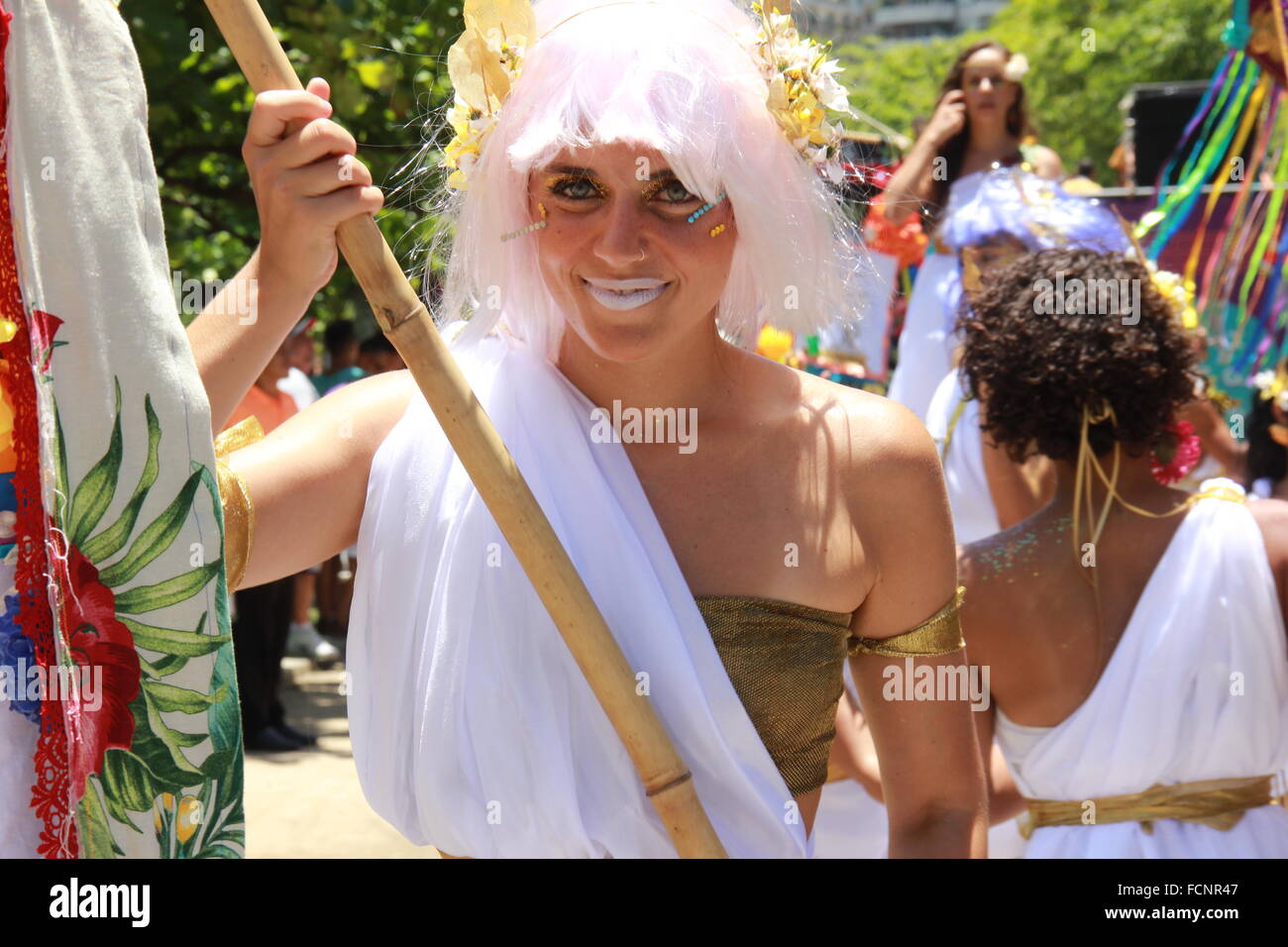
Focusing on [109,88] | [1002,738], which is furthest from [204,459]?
[1002,738]

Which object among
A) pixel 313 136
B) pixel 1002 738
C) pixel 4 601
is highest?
pixel 313 136

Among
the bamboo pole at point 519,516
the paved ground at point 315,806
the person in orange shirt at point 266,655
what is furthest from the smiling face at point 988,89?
the bamboo pole at point 519,516

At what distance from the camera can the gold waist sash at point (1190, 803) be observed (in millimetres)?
2711

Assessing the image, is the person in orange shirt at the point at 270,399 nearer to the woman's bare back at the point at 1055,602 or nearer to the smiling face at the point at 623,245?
the woman's bare back at the point at 1055,602

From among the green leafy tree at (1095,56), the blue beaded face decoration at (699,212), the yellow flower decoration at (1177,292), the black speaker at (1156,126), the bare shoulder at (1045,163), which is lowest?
the yellow flower decoration at (1177,292)

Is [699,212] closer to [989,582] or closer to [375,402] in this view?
[375,402]

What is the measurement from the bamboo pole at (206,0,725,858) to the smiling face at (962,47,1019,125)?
4051 mm

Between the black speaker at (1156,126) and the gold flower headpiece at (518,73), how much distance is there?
32.6 ft

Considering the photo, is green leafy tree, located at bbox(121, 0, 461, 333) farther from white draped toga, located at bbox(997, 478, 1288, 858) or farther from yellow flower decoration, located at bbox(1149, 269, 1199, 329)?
white draped toga, located at bbox(997, 478, 1288, 858)

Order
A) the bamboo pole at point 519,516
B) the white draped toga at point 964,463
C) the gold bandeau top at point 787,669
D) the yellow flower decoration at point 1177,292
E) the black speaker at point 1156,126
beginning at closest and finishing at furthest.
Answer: the bamboo pole at point 519,516 → the gold bandeau top at point 787,669 → the yellow flower decoration at point 1177,292 → the white draped toga at point 964,463 → the black speaker at point 1156,126

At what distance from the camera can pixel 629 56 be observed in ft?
5.97

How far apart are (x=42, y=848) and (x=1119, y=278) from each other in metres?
2.28

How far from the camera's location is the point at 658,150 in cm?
177

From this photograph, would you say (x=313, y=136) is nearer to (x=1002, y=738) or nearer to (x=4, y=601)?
(x=4, y=601)
